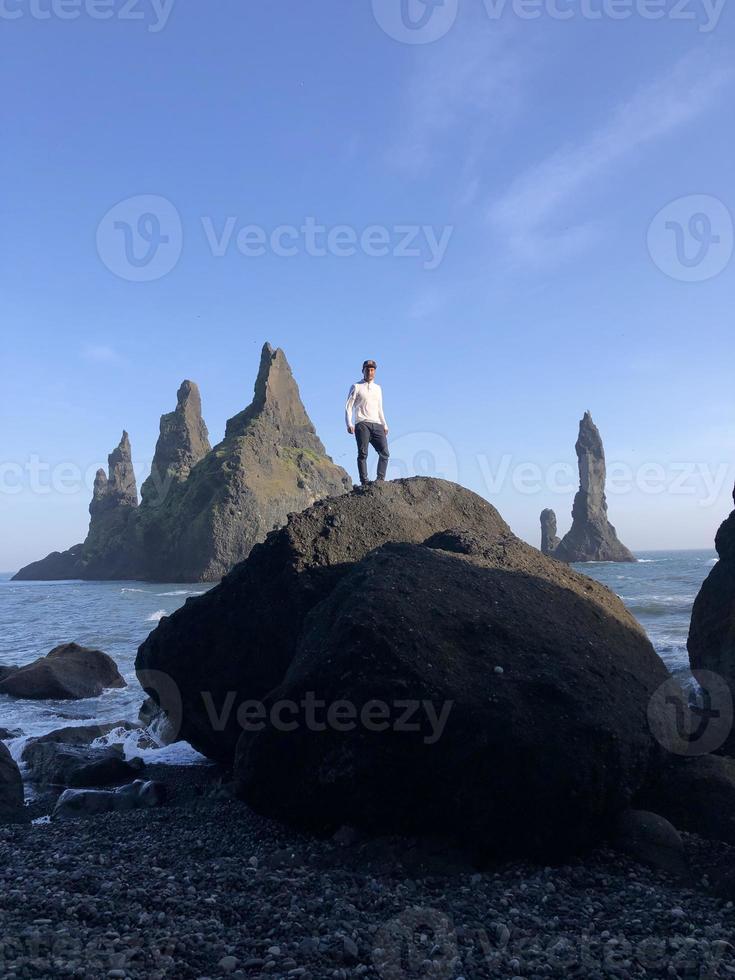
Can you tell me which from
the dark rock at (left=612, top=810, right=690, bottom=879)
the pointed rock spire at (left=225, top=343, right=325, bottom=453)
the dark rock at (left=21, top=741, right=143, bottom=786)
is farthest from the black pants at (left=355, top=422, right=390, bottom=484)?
the pointed rock spire at (left=225, top=343, right=325, bottom=453)

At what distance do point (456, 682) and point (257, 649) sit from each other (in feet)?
10.5

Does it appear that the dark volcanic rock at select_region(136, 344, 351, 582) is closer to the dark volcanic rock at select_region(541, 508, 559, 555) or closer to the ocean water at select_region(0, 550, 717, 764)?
the dark volcanic rock at select_region(541, 508, 559, 555)

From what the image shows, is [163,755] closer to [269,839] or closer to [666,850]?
[269,839]

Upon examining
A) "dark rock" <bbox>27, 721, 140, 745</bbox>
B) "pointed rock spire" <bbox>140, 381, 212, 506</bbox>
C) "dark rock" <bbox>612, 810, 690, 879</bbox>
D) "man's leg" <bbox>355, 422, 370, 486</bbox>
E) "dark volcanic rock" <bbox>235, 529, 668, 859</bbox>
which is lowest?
"dark rock" <bbox>27, 721, 140, 745</bbox>

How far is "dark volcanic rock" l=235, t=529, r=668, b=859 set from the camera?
575cm

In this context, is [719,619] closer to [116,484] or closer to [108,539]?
[108,539]

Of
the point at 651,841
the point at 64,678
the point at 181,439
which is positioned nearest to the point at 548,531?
the point at 181,439

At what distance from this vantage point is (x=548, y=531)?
126m

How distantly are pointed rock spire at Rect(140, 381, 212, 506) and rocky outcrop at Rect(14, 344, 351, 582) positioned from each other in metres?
0.18

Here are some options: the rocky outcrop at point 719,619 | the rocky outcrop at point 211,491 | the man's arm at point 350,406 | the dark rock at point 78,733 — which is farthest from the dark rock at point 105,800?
the rocky outcrop at point 211,491

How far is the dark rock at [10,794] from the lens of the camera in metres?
7.90

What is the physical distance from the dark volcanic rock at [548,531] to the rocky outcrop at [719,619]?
113834mm

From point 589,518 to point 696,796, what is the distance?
120m

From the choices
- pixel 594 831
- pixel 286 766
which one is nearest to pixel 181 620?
pixel 286 766
